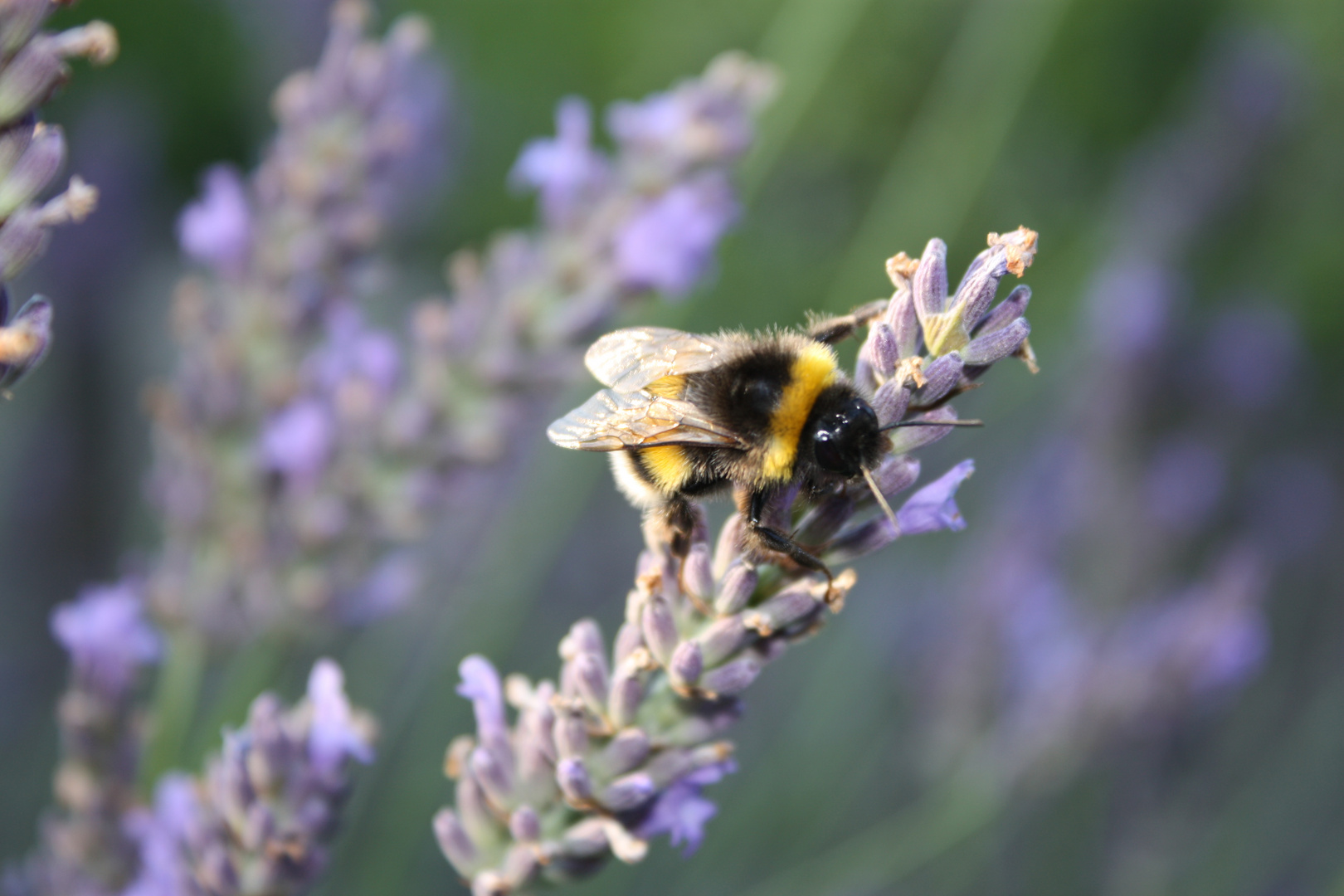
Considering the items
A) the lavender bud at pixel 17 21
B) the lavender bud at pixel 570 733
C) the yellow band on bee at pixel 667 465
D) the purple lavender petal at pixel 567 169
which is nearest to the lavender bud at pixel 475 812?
the lavender bud at pixel 570 733

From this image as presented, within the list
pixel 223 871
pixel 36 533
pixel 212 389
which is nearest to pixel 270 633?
pixel 212 389

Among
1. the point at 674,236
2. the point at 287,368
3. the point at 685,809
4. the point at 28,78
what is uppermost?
the point at 287,368

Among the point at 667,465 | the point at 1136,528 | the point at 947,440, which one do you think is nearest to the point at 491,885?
the point at 667,465

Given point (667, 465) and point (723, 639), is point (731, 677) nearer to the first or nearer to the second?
point (723, 639)

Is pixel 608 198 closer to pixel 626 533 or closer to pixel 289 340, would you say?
pixel 289 340

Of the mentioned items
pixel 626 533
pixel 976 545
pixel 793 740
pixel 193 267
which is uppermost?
pixel 193 267

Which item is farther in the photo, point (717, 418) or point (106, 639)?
point (106, 639)
